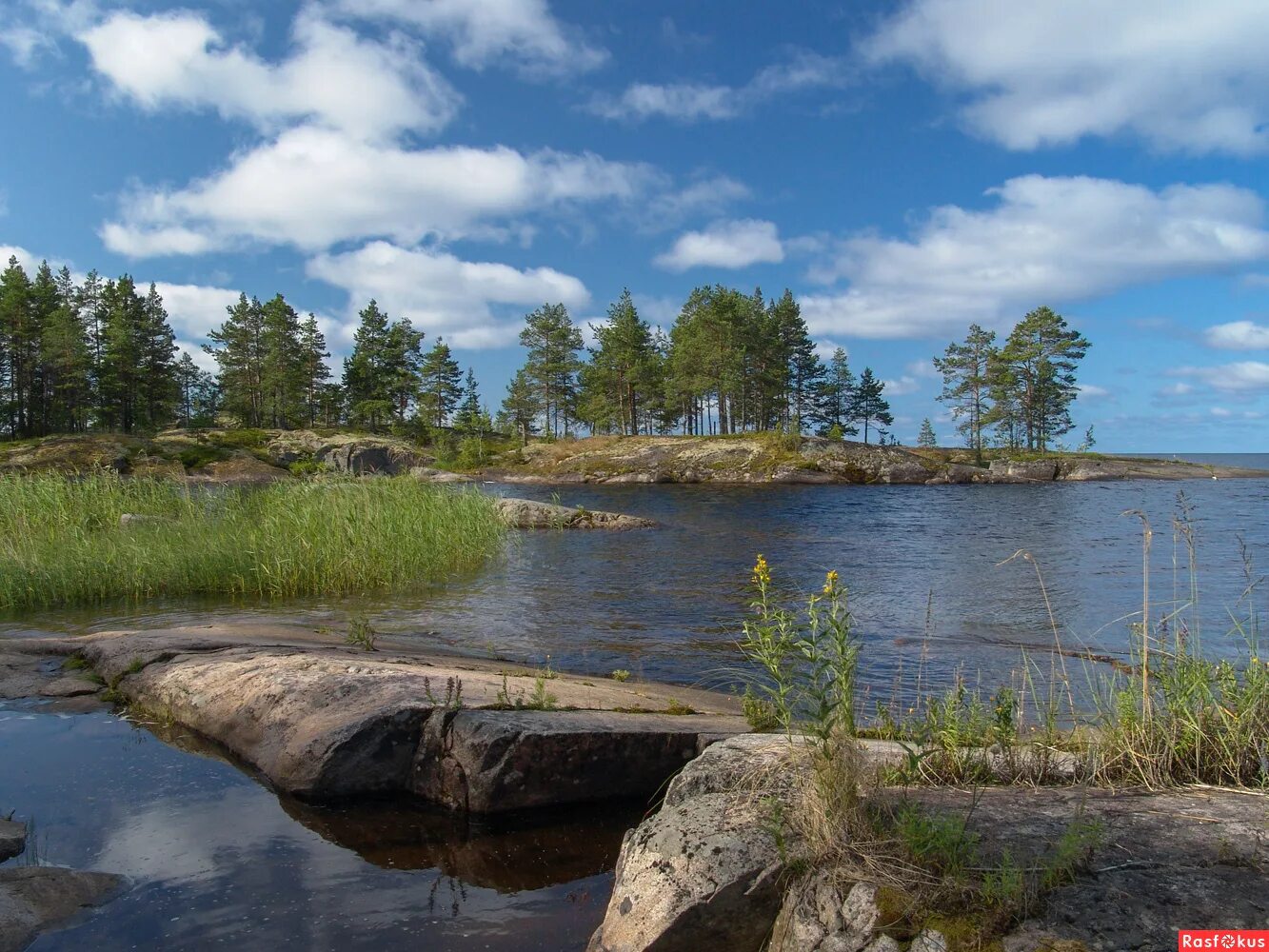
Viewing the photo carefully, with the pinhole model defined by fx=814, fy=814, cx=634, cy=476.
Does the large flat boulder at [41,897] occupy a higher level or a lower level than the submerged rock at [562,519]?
lower

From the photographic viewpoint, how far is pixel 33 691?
7051 mm

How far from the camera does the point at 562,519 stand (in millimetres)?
26516

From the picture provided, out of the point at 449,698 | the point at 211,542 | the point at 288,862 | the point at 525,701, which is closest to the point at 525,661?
the point at 525,701

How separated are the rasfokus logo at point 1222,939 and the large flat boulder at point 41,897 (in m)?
4.31

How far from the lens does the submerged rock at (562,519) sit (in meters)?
26.3

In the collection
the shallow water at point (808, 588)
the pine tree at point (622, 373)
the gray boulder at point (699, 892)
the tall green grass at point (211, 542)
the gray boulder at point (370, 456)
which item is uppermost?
the pine tree at point (622, 373)

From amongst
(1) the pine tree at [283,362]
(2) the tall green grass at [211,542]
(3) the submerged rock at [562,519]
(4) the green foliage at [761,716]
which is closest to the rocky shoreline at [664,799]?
(4) the green foliage at [761,716]

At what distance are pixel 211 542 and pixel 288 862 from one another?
10.6 metres

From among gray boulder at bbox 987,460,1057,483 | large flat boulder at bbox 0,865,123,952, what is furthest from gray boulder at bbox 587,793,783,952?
gray boulder at bbox 987,460,1057,483

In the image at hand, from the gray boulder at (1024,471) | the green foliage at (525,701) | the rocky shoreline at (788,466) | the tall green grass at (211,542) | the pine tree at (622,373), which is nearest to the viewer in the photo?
the green foliage at (525,701)

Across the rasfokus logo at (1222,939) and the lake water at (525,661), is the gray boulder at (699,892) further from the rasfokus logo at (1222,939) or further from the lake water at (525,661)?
the rasfokus logo at (1222,939)

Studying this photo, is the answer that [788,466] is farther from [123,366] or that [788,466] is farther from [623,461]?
[123,366]

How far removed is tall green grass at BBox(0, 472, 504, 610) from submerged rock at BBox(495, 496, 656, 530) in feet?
31.1

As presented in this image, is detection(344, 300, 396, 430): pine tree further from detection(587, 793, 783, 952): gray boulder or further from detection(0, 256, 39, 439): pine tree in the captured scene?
detection(587, 793, 783, 952): gray boulder
